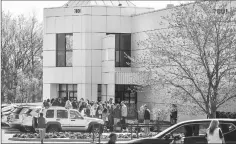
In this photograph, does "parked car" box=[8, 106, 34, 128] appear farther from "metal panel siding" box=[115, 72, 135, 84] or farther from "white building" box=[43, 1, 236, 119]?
"white building" box=[43, 1, 236, 119]

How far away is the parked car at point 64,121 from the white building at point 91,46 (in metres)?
16.8

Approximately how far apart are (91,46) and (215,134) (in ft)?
120

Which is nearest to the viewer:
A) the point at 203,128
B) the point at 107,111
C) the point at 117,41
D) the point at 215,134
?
the point at 215,134

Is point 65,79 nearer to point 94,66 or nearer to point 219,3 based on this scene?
point 94,66

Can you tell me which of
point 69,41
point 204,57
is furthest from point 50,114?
point 69,41

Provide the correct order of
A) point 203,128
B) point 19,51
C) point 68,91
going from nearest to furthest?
point 203,128, point 68,91, point 19,51

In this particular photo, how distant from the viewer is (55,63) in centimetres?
5816

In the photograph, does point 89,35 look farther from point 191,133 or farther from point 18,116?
point 191,133

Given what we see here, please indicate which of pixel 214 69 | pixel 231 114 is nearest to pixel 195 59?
pixel 214 69

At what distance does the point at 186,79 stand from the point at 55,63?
23.8 metres

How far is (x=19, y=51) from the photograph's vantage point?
3177 inches

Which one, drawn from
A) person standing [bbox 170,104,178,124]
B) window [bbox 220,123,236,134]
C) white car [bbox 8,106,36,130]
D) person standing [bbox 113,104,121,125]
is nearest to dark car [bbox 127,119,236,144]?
window [bbox 220,123,236,134]

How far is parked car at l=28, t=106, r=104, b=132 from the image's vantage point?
36844 mm

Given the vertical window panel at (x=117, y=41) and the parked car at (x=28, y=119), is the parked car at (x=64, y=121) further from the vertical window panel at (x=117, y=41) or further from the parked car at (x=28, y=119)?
the vertical window panel at (x=117, y=41)
